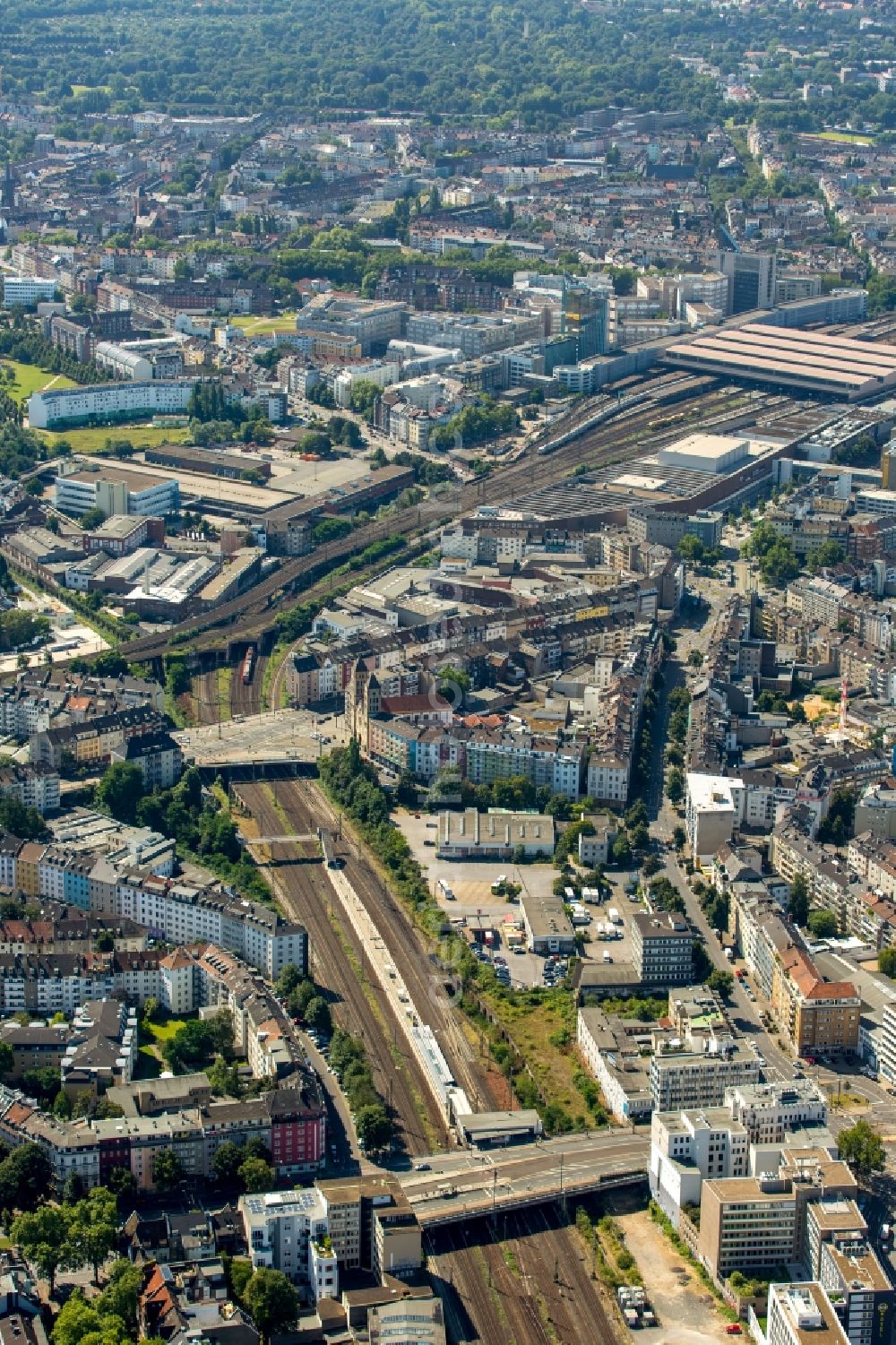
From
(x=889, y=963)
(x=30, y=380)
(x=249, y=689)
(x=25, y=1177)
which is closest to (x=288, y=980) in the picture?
(x=25, y=1177)

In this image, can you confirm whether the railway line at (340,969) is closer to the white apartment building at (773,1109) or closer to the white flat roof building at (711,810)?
the white apartment building at (773,1109)

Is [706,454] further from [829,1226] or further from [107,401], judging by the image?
[829,1226]

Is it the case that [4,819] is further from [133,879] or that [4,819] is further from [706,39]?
[706,39]

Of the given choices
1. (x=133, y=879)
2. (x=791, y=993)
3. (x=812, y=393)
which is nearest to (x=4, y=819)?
(x=133, y=879)

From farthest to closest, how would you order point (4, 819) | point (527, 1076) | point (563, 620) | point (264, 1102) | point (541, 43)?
point (541, 43) < point (563, 620) < point (4, 819) < point (527, 1076) < point (264, 1102)

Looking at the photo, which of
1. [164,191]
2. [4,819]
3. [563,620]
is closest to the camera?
[4,819]

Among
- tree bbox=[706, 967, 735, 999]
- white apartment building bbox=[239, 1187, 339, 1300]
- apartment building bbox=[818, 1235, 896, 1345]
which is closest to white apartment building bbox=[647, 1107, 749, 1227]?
apartment building bbox=[818, 1235, 896, 1345]

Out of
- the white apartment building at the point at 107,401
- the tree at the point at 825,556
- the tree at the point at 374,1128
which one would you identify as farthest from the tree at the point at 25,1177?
the white apartment building at the point at 107,401
